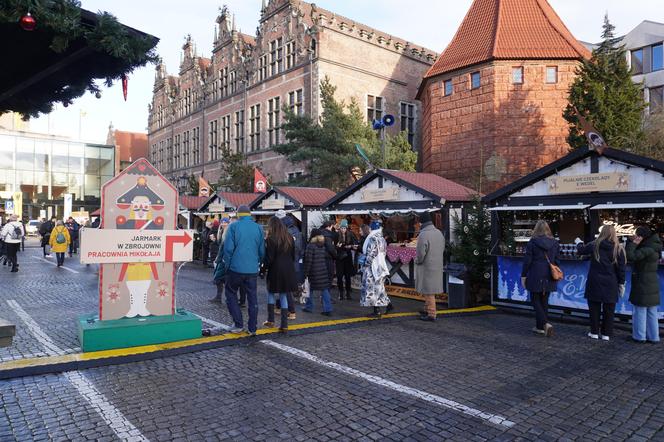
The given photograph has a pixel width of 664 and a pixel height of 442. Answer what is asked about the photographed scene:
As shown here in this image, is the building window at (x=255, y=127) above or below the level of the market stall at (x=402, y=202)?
above

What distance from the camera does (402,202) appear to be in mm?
12195

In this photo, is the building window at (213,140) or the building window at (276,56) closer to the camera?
the building window at (276,56)

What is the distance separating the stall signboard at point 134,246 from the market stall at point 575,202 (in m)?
6.41

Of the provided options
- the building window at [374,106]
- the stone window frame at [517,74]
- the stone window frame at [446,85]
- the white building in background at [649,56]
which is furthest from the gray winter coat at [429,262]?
the white building in background at [649,56]

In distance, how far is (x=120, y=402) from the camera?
4.19 m

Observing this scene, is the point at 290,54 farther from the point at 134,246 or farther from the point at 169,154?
the point at 134,246

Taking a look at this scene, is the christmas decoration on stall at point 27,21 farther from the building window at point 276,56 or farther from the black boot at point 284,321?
the building window at point 276,56

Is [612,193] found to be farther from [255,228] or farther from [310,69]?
[310,69]

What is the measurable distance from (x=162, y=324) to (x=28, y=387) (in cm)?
171

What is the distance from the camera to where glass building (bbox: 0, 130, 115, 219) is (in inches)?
1750

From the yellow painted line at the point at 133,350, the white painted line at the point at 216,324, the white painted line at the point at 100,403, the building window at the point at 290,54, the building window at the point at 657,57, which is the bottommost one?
the white painted line at the point at 100,403

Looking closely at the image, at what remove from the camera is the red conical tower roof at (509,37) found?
2200 cm

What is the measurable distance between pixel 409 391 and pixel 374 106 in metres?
29.6

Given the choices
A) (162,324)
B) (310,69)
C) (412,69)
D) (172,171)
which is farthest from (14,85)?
(172,171)
